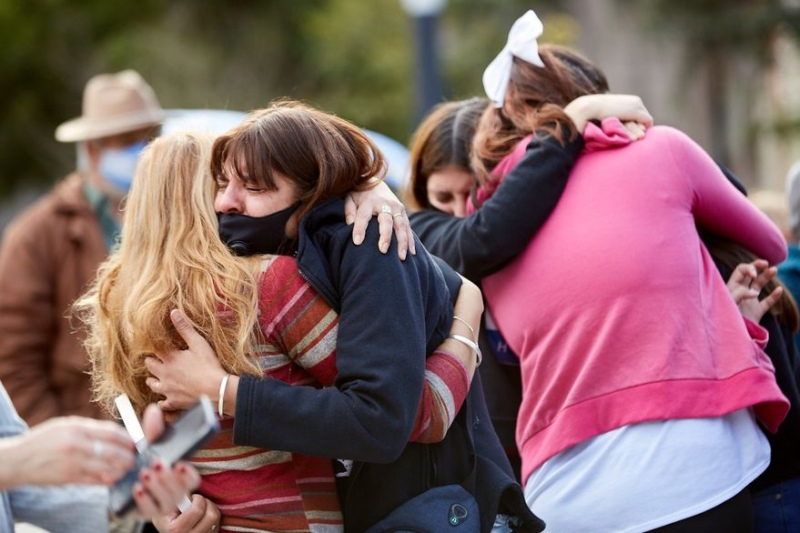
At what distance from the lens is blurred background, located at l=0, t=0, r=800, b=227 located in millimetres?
12992

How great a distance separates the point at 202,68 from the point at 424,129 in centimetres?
1867

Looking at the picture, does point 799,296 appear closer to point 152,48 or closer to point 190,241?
point 190,241

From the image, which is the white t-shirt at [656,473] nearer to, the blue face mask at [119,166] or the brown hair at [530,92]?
the brown hair at [530,92]

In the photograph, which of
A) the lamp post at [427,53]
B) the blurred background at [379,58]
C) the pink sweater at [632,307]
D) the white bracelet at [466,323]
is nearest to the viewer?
the white bracelet at [466,323]

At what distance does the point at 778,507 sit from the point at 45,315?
11.9 ft

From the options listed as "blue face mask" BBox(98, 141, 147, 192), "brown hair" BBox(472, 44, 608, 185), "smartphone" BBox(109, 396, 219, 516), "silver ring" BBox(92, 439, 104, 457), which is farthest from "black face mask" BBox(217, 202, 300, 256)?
"blue face mask" BBox(98, 141, 147, 192)

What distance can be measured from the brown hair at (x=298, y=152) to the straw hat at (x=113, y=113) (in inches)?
161

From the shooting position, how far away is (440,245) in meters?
3.26

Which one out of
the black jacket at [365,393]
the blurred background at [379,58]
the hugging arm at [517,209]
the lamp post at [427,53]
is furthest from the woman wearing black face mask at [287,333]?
the lamp post at [427,53]

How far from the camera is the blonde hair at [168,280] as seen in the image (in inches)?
95.4

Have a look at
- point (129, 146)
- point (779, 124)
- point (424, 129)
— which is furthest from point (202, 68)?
point (424, 129)

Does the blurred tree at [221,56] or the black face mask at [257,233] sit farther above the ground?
the black face mask at [257,233]

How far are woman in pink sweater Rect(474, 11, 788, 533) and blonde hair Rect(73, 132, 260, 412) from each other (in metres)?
0.85

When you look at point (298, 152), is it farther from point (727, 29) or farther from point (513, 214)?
point (727, 29)
